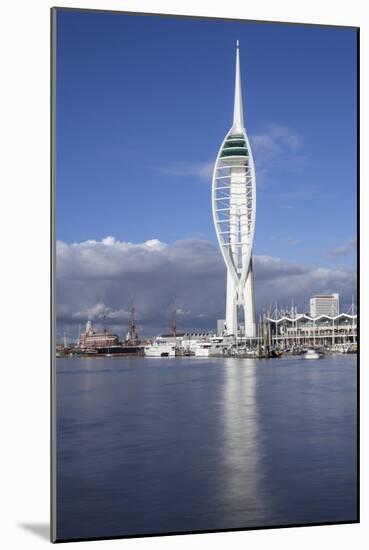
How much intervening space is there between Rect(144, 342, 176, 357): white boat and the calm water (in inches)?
18.3

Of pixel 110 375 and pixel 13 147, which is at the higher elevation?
pixel 13 147

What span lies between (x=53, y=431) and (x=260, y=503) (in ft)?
4.31

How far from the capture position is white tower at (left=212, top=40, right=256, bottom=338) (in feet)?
20.8

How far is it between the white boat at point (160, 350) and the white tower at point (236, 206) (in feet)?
6.13

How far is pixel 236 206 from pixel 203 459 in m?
1.64

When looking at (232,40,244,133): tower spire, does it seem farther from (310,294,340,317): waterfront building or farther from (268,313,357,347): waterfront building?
(268,313,357,347): waterfront building

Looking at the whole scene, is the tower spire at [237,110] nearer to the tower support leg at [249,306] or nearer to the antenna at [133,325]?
the tower support leg at [249,306]

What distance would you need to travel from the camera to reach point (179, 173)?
7109 mm

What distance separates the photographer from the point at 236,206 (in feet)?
20.3

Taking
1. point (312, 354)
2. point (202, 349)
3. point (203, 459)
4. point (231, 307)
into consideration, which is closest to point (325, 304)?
point (231, 307)

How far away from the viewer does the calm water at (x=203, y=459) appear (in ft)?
17.0
